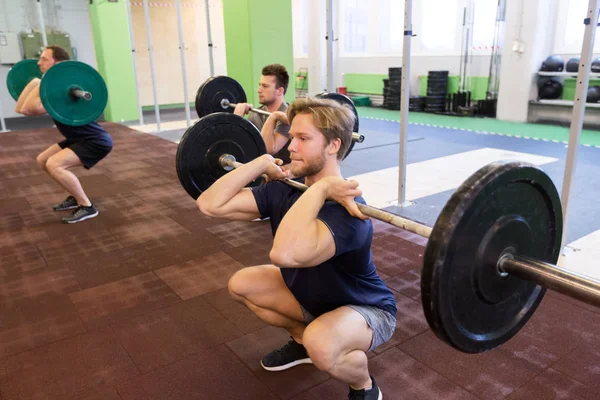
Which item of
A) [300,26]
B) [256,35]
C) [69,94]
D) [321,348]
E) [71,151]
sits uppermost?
[300,26]

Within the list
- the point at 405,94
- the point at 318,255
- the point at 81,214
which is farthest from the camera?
the point at 81,214

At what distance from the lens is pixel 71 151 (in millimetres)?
3342

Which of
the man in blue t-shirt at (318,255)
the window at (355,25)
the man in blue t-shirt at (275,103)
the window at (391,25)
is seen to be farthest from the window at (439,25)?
the man in blue t-shirt at (318,255)

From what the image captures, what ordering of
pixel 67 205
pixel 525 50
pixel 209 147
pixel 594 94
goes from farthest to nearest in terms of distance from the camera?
pixel 525 50, pixel 594 94, pixel 67 205, pixel 209 147

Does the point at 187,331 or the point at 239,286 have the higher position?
the point at 239,286

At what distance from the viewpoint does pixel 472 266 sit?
101 centimetres

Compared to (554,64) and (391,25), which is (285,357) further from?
(391,25)

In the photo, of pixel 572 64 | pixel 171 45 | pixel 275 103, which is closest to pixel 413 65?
pixel 572 64

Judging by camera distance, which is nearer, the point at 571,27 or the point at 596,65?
the point at 596,65

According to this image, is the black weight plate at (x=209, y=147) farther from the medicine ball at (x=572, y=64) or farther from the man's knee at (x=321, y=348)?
the medicine ball at (x=572, y=64)

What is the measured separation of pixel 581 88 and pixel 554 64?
16.2 ft

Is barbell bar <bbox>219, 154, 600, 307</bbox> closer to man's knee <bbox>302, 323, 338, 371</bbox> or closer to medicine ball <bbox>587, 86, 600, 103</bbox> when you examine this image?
man's knee <bbox>302, 323, 338, 371</bbox>

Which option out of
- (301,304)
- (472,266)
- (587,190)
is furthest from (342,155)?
(587,190)

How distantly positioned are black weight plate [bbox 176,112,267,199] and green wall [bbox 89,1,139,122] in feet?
22.3
